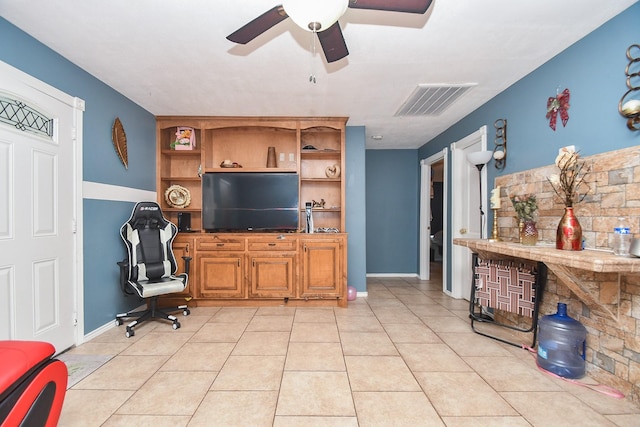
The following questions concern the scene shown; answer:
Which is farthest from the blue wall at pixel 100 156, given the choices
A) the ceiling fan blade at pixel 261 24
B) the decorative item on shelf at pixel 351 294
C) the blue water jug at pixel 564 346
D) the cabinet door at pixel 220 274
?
the blue water jug at pixel 564 346

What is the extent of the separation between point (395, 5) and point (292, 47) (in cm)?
101

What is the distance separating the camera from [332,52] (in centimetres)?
182

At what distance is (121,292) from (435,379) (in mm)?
3131

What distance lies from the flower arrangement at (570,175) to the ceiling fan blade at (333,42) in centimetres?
167

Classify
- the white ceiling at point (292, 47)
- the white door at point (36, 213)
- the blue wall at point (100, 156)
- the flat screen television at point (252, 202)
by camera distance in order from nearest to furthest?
the white ceiling at point (292, 47)
the white door at point (36, 213)
the blue wall at point (100, 156)
the flat screen television at point (252, 202)

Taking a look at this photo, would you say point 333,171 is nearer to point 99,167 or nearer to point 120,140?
point 120,140

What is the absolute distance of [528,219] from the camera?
2354mm

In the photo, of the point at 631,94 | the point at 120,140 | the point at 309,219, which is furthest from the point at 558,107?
the point at 120,140

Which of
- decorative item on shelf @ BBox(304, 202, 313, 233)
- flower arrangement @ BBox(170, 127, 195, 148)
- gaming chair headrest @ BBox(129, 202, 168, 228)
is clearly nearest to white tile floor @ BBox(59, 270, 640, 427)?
gaming chair headrest @ BBox(129, 202, 168, 228)

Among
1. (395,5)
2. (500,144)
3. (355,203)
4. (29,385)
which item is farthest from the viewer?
(355,203)

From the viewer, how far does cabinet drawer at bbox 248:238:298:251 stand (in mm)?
3520

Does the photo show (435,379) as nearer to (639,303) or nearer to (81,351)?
(639,303)

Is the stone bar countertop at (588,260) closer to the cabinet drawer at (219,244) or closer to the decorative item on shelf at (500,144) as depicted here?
the decorative item on shelf at (500,144)

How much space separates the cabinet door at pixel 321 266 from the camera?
139 inches
